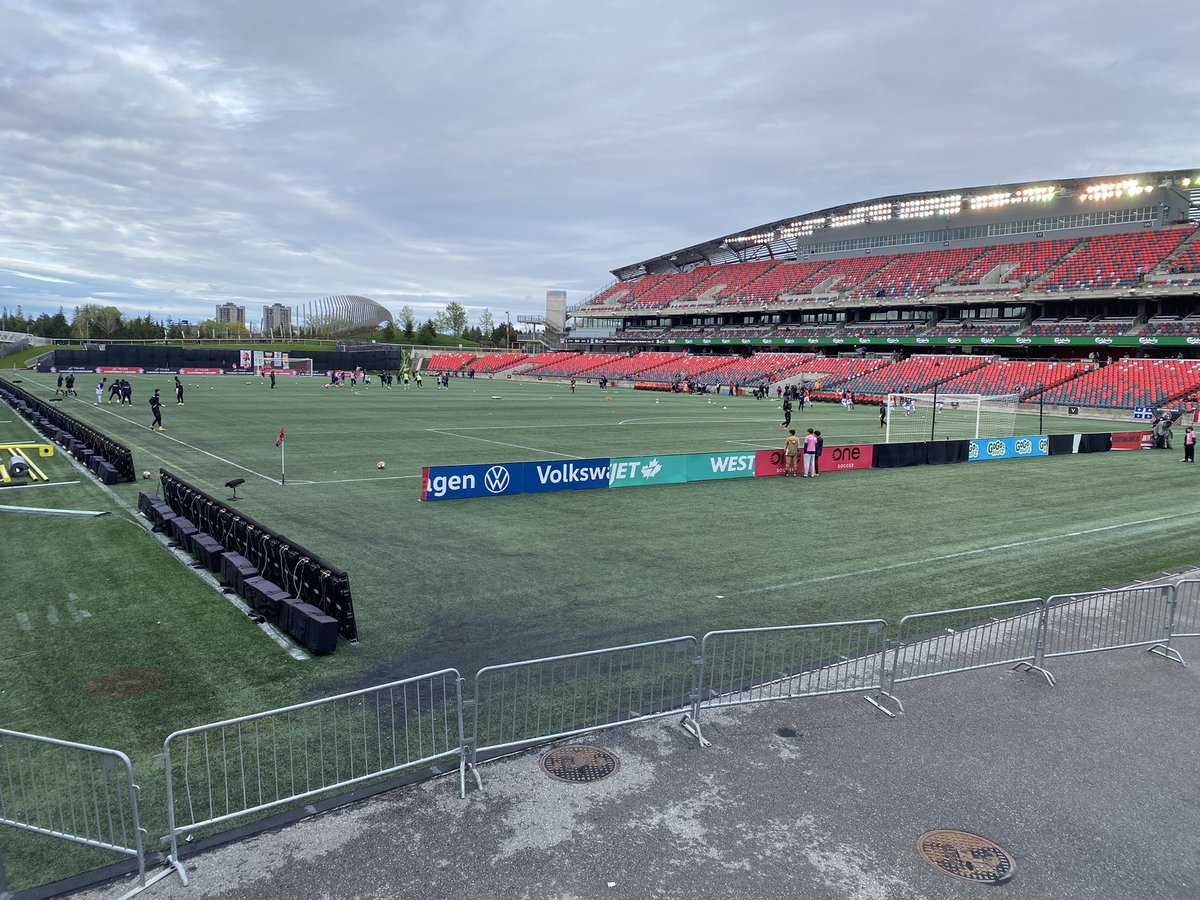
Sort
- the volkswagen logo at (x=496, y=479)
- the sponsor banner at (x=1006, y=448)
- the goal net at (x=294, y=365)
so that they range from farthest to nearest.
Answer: the goal net at (x=294, y=365) → the sponsor banner at (x=1006, y=448) → the volkswagen logo at (x=496, y=479)

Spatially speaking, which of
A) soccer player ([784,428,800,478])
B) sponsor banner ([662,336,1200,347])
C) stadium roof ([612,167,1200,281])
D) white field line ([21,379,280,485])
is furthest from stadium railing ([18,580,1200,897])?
stadium roof ([612,167,1200,281])

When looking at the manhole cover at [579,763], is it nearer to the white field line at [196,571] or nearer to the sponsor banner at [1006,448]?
the white field line at [196,571]

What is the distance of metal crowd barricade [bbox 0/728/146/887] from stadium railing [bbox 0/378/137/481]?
15965 mm

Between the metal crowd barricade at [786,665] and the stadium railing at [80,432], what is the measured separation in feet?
60.5

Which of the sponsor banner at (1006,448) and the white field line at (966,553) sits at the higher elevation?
the sponsor banner at (1006,448)

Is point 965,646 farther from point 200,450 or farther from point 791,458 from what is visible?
point 200,450

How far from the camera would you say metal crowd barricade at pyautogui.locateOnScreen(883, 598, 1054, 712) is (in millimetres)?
9330

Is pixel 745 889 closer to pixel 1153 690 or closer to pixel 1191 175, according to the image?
pixel 1153 690

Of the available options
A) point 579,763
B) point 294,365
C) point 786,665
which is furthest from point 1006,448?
point 294,365

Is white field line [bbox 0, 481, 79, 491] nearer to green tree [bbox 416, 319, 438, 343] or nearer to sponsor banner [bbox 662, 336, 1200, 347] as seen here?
sponsor banner [bbox 662, 336, 1200, 347]

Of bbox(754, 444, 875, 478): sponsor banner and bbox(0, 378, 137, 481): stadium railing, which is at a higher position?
bbox(0, 378, 137, 481): stadium railing

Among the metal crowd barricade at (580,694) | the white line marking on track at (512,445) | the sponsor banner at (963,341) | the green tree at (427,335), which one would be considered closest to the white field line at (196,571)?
the metal crowd barricade at (580,694)

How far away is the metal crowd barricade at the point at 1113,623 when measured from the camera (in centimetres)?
1012

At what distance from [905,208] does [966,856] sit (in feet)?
297
